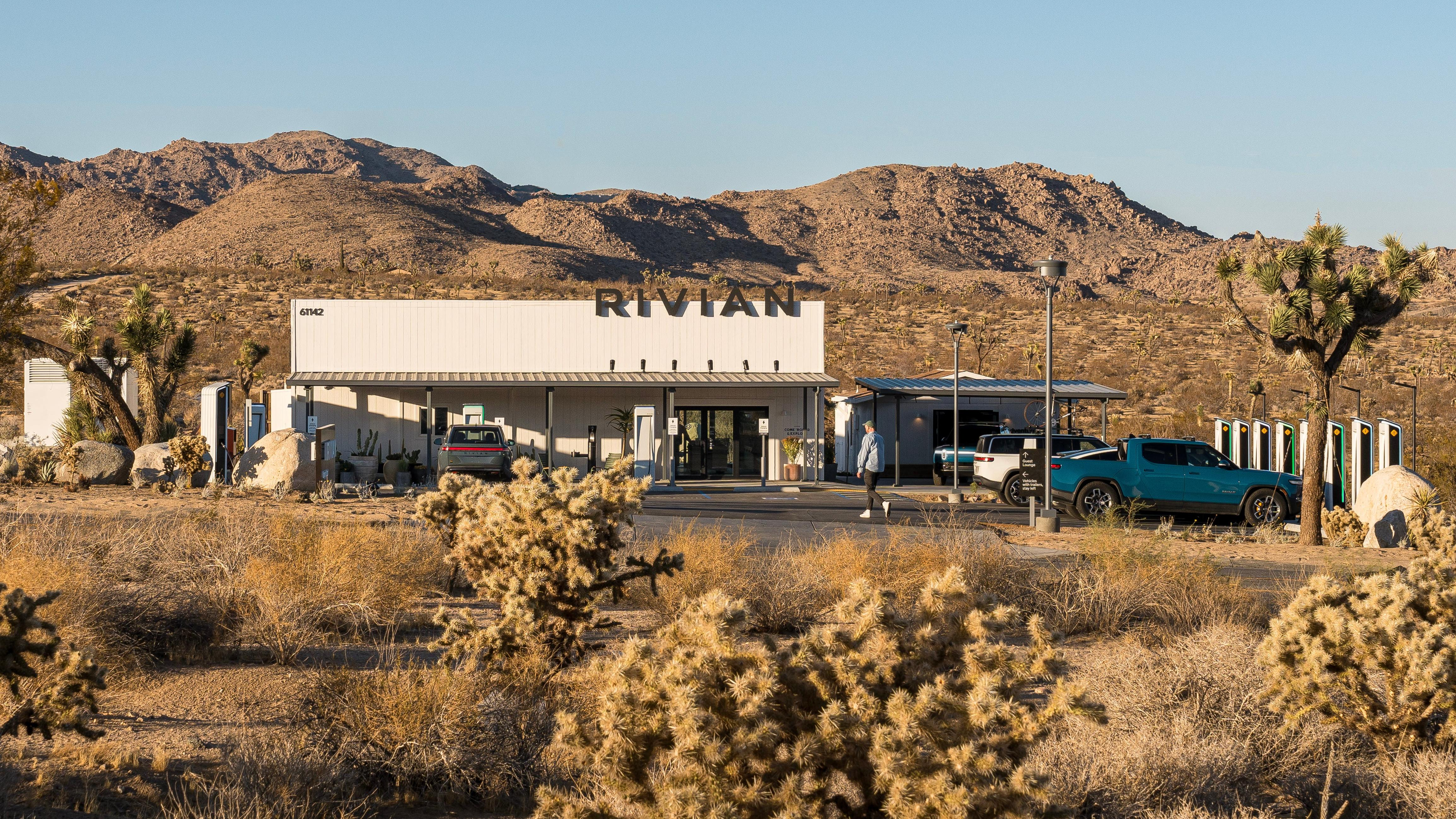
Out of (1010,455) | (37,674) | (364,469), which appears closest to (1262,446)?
(1010,455)

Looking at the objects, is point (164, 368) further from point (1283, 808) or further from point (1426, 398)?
point (1426, 398)

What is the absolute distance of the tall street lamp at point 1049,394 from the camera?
61.6 feet

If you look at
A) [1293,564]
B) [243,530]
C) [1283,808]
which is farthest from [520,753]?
[1293,564]

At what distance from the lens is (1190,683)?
7.43m

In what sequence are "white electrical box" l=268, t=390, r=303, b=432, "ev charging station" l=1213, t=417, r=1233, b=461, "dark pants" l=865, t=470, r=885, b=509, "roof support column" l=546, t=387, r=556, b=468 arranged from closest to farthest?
"dark pants" l=865, t=470, r=885, b=509
"ev charging station" l=1213, t=417, r=1233, b=461
"roof support column" l=546, t=387, r=556, b=468
"white electrical box" l=268, t=390, r=303, b=432

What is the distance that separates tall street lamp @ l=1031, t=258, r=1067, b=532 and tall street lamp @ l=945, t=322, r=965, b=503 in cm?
418

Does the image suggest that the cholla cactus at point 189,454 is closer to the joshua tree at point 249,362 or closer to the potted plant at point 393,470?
the potted plant at point 393,470

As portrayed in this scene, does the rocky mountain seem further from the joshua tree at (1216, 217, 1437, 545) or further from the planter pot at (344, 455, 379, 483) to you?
the joshua tree at (1216, 217, 1437, 545)

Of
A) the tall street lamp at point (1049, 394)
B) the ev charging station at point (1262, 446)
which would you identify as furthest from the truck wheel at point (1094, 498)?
the ev charging station at point (1262, 446)

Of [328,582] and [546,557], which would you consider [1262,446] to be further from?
[546,557]

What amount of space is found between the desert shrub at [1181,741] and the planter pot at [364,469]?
21.7m

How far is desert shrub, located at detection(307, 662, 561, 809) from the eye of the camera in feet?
19.4

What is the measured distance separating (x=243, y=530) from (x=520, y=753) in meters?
6.45

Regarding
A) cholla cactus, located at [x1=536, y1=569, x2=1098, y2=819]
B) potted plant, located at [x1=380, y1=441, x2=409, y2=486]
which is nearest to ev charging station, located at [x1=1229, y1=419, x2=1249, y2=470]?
potted plant, located at [x1=380, y1=441, x2=409, y2=486]
